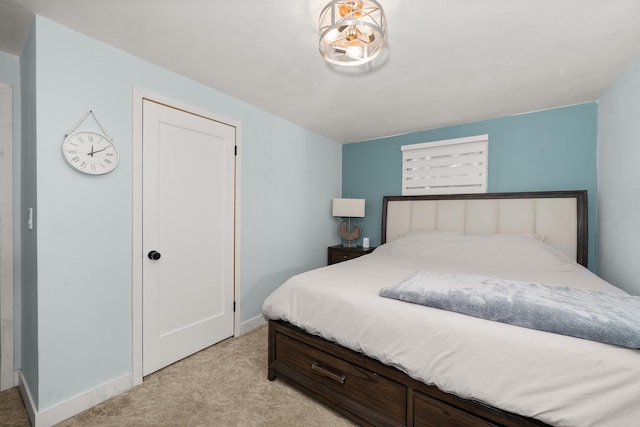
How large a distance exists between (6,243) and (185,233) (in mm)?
1085

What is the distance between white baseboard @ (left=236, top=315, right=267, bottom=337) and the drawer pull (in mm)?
1227

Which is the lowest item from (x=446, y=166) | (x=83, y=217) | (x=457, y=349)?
(x=457, y=349)

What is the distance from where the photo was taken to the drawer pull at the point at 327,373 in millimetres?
1631

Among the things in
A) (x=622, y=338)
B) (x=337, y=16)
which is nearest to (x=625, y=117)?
(x=622, y=338)

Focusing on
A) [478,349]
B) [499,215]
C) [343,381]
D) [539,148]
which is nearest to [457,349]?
[478,349]

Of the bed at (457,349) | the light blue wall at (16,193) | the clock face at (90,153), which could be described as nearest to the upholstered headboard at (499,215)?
the bed at (457,349)

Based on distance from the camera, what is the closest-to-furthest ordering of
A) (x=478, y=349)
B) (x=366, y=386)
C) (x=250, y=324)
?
(x=478, y=349)
(x=366, y=386)
(x=250, y=324)

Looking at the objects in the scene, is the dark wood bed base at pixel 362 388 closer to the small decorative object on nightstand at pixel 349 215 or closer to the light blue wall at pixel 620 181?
the light blue wall at pixel 620 181

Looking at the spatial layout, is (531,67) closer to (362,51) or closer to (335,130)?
(362,51)

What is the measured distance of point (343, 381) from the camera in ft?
5.32

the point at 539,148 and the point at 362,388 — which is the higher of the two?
the point at 539,148

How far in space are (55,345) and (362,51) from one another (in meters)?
2.44

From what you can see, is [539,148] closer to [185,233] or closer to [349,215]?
[349,215]

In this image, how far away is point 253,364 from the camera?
2.22 m
